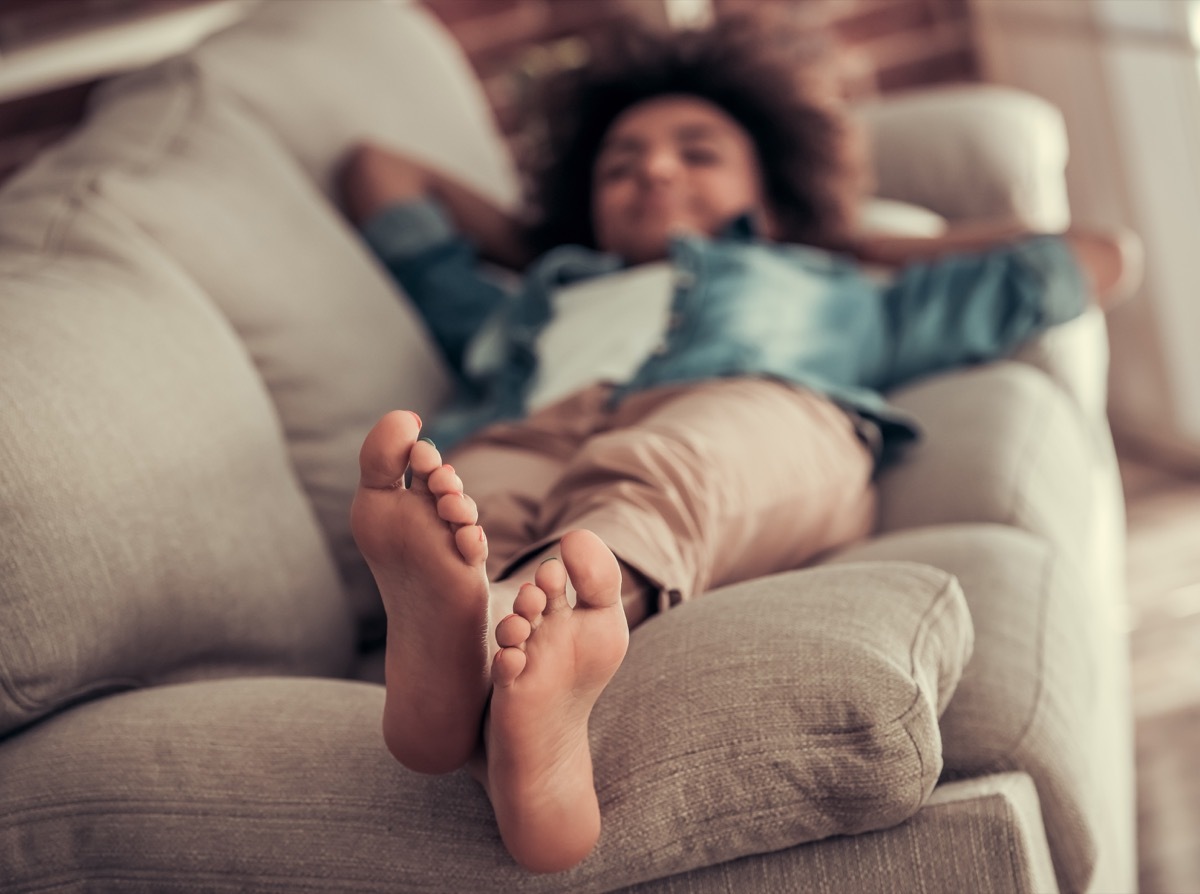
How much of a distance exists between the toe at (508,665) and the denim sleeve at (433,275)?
969 millimetres

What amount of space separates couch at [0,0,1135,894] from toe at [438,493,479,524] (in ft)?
0.56

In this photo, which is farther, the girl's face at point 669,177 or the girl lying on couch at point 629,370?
the girl's face at point 669,177

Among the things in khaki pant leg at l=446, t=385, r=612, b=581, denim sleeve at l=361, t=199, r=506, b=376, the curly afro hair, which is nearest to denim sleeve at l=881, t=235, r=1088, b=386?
the curly afro hair

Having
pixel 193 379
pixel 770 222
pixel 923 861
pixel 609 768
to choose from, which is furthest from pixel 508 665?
pixel 770 222

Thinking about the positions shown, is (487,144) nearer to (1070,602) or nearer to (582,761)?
(1070,602)

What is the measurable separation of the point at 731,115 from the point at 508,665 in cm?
128

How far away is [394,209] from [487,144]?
1.44ft

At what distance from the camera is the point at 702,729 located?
0.79 meters

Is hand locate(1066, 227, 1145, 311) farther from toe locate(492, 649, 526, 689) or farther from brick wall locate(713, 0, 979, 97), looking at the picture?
brick wall locate(713, 0, 979, 97)

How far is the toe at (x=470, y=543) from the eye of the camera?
754mm

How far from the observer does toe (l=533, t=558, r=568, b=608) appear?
2.43 ft

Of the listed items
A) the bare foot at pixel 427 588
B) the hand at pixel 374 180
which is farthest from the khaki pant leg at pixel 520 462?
the hand at pixel 374 180

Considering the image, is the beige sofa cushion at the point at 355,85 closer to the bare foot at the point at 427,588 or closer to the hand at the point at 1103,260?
the hand at the point at 1103,260

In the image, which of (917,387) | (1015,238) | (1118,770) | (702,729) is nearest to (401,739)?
(702,729)
